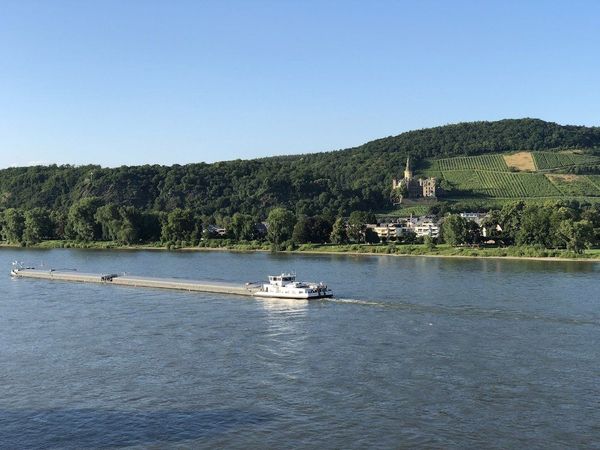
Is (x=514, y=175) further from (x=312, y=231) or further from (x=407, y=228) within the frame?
(x=312, y=231)

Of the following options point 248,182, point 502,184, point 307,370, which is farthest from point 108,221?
point 307,370

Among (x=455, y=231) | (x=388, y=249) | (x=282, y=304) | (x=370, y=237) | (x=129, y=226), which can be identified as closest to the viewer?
(x=282, y=304)

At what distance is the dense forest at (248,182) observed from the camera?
12938cm

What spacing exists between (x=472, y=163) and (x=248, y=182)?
4943cm

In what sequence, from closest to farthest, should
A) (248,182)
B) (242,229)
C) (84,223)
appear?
1. (242,229)
2. (84,223)
3. (248,182)

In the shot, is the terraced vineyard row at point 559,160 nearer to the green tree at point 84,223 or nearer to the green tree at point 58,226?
the green tree at point 84,223

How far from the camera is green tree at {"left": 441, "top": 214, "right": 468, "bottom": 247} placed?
75.2 m

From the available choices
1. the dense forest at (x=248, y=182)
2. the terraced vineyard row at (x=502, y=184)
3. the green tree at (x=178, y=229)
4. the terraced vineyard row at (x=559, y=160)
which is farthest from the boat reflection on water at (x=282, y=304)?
the terraced vineyard row at (x=559, y=160)

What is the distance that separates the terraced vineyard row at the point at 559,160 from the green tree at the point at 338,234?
218 feet

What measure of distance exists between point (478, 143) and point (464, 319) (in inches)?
5560

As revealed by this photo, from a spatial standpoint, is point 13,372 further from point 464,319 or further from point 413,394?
point 464,319

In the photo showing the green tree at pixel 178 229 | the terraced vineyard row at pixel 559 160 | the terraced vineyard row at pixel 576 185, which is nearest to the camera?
the green tree at pixel 178 229

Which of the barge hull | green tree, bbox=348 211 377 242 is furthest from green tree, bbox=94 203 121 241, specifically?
the barge hull

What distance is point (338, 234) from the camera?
8362cm
